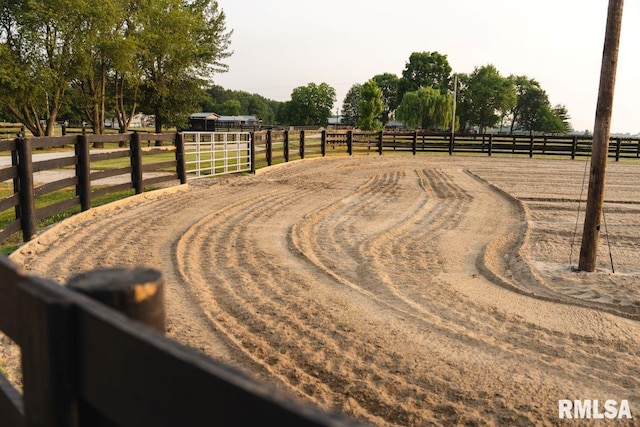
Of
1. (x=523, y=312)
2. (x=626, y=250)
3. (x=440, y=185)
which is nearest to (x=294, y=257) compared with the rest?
(x=523, y=312)

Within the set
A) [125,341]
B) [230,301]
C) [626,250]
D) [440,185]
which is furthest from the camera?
[440,185]

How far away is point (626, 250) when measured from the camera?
839 cm

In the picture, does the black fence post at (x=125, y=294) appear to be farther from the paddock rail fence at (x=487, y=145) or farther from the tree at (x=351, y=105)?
the tree at (x=351, y=105)

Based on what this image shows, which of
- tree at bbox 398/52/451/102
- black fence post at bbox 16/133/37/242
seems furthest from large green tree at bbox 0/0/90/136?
tree at bbox 398/52/451/102

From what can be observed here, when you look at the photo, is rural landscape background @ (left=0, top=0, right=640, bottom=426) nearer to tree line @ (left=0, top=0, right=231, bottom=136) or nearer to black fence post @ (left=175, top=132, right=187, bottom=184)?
black fence post @ (left=175, top=132, right=187, bottom=184)

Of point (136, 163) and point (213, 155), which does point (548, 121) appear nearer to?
point (213, 155)

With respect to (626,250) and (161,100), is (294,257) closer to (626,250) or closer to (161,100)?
(626,250)

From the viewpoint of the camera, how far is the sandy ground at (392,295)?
3617 millimetres

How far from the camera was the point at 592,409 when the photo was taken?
3402mm

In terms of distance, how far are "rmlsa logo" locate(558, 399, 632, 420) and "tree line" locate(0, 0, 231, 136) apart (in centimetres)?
3041

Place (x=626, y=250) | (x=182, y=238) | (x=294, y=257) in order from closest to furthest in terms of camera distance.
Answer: (x=294, y=257) < (x=182, y=238) < (x=626, y=250)

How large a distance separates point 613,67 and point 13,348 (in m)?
7.45

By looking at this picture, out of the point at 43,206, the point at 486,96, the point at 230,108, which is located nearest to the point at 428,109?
the point at 486,96

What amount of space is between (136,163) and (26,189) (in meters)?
4.12
